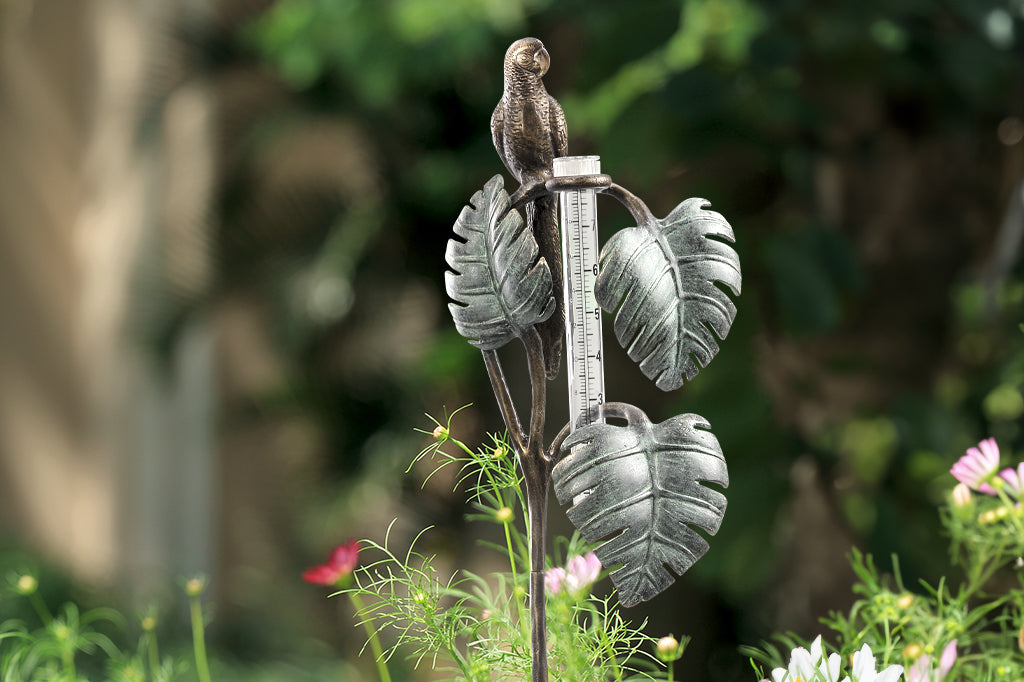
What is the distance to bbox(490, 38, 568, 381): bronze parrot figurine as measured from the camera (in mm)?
393

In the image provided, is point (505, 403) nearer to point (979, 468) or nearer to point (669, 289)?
point (669, 289)

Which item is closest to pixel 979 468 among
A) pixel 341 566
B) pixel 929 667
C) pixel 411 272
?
pixel 929 667

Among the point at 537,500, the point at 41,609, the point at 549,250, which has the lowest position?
the point at 41,609

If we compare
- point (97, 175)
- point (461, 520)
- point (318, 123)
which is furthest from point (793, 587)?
point (97, 175)

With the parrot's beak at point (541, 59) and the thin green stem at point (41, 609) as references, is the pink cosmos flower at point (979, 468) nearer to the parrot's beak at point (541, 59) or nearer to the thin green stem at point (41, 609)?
the parrot's beak at point (541, 59)

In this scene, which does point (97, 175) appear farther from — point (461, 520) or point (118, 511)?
point (461, 520)

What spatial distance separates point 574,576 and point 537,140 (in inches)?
7.9

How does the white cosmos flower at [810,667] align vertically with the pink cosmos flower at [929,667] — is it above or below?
above

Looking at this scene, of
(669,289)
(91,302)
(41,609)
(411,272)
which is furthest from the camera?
(91,302)

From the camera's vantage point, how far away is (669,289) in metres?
0.36

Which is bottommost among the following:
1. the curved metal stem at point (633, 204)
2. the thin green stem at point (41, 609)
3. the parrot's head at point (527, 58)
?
the thin green stem at point (41, 609)

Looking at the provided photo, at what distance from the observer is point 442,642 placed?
413mm

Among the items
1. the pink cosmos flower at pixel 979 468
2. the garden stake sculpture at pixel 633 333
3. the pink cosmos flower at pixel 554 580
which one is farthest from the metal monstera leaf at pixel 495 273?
the pink cosmos flower at pixel 979 468

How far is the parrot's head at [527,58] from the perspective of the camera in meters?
0.39
